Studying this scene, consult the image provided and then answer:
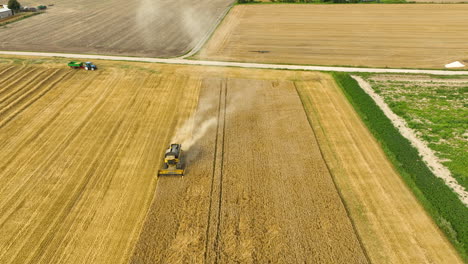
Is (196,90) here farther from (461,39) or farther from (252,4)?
(252,4)

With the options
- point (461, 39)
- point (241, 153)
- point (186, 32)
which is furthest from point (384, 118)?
point (186, 32)

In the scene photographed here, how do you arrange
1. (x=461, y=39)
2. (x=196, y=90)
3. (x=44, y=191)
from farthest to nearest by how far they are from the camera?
(x=461, y=39) → (x=196, y=90) → (x=44, y=191)

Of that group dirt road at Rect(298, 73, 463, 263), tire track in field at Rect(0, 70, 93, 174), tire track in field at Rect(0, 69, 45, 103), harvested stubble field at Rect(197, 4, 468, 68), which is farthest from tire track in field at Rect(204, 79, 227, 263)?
tire track in field at Rect(0, 69, 45, 103)

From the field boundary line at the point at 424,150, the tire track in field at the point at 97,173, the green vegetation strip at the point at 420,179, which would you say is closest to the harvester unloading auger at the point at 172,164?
the tire track in field at the point at 97,173

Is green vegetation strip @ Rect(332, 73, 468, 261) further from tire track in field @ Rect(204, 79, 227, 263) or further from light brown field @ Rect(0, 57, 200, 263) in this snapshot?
light brown field @ Rect(0, 57, 200, 263)

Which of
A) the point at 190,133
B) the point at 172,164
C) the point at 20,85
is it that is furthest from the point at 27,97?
the point at 172,164
